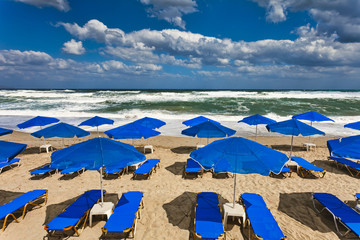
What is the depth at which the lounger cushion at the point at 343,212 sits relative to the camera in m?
4.20

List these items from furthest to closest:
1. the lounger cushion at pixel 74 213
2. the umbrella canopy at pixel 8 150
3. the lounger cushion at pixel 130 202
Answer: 1. the lounger cushion at pixel 130 202
2. the umbrella canopy at pixel 8 150
3. the lounger cushion at pixel 74 213

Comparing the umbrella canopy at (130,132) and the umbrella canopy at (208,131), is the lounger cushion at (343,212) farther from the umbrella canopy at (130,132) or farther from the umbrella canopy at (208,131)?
the umbrella canopy at (130,132)

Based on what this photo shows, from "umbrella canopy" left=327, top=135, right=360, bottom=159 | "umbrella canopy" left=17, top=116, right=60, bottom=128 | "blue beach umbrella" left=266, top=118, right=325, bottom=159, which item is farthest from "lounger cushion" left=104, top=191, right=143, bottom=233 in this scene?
"umbrella canopy" left=17, top=116, right=60, bottom=128

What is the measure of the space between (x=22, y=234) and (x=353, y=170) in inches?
442

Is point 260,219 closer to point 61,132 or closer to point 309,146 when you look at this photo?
point 61,132

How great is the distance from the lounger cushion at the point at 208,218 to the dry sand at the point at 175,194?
1.44 feet

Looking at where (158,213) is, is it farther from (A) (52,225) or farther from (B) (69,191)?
(B) (69,191)

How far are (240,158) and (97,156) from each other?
9.41ft

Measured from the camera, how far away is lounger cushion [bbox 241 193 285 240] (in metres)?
3.92

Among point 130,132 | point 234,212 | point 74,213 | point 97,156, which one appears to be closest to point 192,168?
point 130,132

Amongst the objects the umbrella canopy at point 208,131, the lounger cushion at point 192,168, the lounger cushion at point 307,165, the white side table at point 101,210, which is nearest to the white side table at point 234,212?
the lounger cushion at point 192,168

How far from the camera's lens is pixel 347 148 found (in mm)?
4238

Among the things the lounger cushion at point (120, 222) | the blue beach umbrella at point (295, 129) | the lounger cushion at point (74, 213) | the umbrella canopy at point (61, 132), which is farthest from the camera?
the umbrella canopy at point (61, 132)

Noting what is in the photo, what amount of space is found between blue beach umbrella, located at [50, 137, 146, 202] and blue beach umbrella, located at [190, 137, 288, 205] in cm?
146
